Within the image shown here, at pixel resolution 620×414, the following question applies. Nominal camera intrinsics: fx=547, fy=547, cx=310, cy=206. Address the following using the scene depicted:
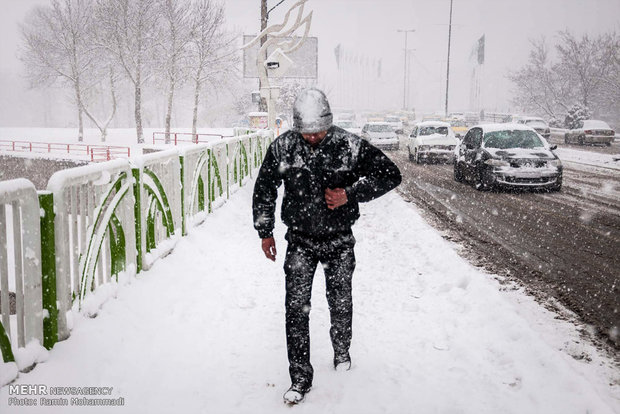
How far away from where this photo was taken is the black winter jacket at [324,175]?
357 cm

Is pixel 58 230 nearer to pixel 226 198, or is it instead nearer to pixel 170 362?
pixel 170 362

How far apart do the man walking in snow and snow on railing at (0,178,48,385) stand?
1.50 metres

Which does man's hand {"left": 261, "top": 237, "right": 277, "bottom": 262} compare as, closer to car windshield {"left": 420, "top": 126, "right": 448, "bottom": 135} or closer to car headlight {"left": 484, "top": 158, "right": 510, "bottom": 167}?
car headlight {"left": 484, "top": 158, "right": 510, "bottom": 167}

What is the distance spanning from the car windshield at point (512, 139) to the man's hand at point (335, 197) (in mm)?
11975

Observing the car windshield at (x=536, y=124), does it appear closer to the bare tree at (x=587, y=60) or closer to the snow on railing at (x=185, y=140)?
the bare tree at (x=587, y=60)

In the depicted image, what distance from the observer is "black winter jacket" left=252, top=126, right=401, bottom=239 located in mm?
3566

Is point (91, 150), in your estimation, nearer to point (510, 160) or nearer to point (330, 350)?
point (510, 160)

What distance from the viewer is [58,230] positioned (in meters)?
3.96

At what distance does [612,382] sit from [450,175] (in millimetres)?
14657

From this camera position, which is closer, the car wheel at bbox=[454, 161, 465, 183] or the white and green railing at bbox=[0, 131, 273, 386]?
the white and green railing at bbox=[0, 131, 273, 386]

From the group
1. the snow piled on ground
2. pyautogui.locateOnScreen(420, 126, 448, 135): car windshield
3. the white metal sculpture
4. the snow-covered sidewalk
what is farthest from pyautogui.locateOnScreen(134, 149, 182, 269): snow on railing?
the snow piled on ground

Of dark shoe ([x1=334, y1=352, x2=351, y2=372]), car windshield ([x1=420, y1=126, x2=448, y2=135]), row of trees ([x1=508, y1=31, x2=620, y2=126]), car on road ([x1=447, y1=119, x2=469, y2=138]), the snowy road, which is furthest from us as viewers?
row of trees ([x1=508, y1=31, x2=620, y2=126])

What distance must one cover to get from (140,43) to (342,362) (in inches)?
1422

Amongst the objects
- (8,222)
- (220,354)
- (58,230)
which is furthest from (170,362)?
(8,222)
